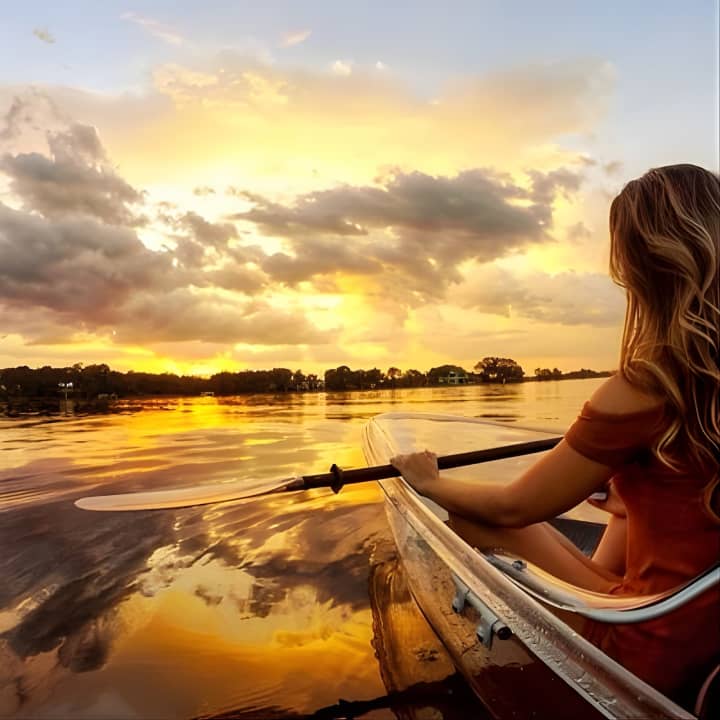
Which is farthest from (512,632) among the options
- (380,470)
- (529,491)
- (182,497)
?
(182,497)

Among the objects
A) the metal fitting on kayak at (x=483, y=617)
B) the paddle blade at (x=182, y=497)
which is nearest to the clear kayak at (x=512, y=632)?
the metal fitting on kayak at (x=483, y=617)

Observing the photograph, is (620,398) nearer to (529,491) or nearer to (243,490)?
(529,491)

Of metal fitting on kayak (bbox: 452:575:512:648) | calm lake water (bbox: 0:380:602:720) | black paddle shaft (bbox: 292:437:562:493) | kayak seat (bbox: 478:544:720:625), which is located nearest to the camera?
kayak seat (bbox: 478:544:720:625)

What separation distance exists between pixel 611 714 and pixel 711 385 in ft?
2.44

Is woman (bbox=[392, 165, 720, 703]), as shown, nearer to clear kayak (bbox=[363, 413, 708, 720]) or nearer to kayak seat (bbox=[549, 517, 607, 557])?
clear kayak (bbox=[363, 413, 708, 720])

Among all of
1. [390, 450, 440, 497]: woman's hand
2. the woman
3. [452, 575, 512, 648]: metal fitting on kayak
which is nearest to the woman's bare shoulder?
the woman

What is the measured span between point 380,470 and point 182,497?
1209mm

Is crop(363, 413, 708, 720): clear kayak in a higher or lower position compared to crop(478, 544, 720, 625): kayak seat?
lower

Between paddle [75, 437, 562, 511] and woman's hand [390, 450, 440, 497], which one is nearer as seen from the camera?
woman's hand [390, 450, 440, 497]

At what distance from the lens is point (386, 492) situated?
3.64 metres

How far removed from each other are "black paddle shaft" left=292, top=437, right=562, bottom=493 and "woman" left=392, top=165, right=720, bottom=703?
1130mm

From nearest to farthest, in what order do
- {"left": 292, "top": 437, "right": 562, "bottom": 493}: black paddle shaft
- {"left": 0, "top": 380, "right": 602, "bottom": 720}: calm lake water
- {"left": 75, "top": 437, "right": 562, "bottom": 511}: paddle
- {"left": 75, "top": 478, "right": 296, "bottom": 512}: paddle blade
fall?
{"left": 0, "top": 380, "right": 602, "bottom": 720}: calm lake water, {"left": 292, "top": 437, "right": 562, "bottom": 493}: black paddle shaft, {"left": 75, "top": 437, "right": 562, "bottom": 511}: paddle, {"left": 75, "top": 478, "right": 296, "bottom": 512}: paddle blade

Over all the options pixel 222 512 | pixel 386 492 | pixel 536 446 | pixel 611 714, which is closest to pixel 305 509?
pixel 222 512

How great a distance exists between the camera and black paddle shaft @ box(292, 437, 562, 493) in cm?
269
